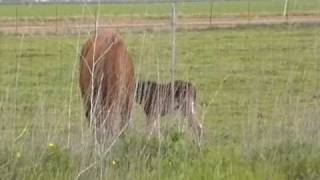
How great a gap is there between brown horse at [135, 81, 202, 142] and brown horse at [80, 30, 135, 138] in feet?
0.49

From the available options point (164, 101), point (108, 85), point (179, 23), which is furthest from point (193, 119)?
point (179, 23)

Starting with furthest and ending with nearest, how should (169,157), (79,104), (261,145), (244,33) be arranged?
(244,33) < (79,104) < (261,145) < (169,157)

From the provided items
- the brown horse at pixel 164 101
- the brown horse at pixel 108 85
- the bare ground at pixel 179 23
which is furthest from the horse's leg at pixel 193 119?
the bare ground at pixel 179 23

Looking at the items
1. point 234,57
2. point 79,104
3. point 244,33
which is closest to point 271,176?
point 79,104

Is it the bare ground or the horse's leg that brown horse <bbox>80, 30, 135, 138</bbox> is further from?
the bare ground

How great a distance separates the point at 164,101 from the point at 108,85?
2.40 feet

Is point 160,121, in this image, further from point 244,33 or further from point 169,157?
point 244,33

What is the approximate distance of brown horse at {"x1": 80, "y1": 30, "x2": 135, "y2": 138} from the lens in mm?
6973

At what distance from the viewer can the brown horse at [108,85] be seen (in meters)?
6.97

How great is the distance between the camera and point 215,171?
5.91 m

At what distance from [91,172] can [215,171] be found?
98 centimetres

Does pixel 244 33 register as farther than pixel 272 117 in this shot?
Yes

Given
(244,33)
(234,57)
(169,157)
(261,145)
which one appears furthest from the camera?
(244,33)

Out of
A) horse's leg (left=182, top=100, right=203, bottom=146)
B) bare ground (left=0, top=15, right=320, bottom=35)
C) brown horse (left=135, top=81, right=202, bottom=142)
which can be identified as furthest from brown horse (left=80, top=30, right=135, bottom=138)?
bare ground (left=0, top=15, right=320, bottom=35)
